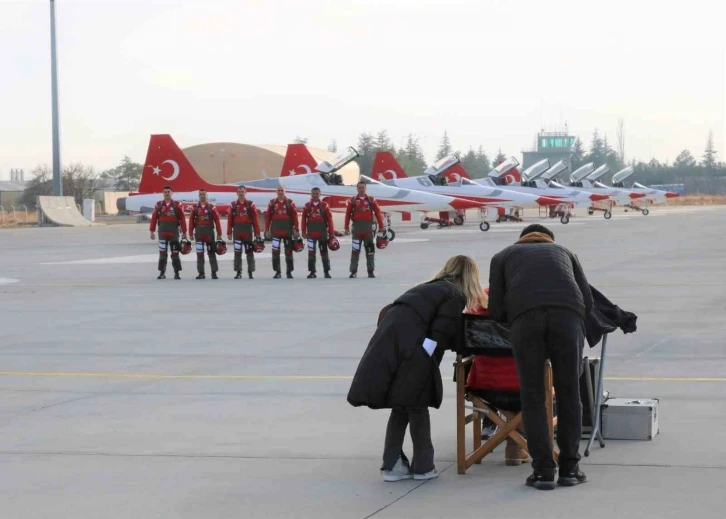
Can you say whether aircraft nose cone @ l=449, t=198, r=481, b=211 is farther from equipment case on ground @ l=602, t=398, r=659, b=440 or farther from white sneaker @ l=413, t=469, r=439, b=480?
white sneaker @ l=413, t=469, r=439, b=480

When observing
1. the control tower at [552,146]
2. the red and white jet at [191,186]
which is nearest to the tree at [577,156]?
the control tower at [552,146]

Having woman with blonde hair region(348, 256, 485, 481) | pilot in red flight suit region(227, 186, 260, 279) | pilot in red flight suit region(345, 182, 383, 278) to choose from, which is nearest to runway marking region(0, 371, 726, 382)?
woman with blonde hair region(348, 256, 485, 481)

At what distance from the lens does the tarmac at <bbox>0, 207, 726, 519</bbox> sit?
6.71m

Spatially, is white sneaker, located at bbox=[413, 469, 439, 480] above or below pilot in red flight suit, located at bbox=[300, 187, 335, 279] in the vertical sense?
below

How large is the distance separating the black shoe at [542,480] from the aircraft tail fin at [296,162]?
143 ft

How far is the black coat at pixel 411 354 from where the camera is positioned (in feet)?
24.0

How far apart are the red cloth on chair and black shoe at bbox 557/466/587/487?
27.5 inches

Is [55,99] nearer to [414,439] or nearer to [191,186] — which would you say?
[191,186]

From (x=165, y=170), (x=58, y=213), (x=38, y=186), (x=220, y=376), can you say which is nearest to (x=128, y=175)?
(x=38, y=186)

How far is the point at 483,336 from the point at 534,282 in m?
0.62

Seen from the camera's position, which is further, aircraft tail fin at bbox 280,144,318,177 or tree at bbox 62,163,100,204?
tree at bbox 62,163,100,204

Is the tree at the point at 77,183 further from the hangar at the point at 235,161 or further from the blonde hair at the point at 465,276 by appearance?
the blonde hair at the point at 465,276

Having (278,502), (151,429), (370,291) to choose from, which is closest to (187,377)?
(151,429)

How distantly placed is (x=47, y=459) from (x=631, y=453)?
3.98 metres
